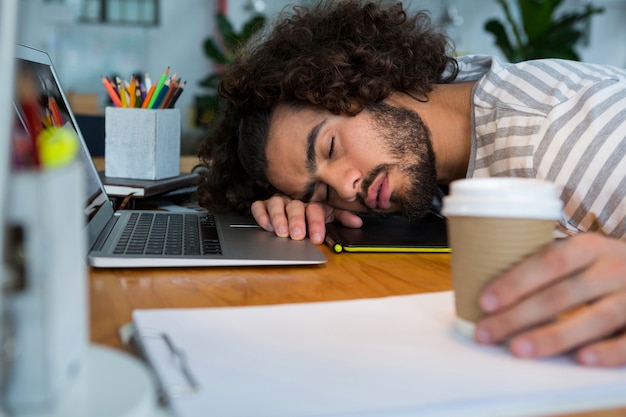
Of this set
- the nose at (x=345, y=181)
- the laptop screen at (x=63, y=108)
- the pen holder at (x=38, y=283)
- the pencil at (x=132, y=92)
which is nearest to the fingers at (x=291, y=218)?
the nose at (x=345, y=181)

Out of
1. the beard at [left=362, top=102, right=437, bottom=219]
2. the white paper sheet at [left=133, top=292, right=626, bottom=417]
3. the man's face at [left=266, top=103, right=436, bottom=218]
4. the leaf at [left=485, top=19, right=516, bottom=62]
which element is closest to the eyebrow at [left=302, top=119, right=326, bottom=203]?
the man's face at [left=266, top=103, right=436, bottom=218]

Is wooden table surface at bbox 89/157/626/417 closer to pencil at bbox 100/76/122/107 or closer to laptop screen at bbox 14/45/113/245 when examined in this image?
laptop screen at bbox 14/45/113/245

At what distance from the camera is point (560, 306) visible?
470 mm

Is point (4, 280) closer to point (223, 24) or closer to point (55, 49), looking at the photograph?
point (223, 24)

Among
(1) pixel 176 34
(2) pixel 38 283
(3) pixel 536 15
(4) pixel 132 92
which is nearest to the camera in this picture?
(2) pixel 38 283

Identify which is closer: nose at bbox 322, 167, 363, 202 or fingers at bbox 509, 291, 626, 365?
fingers at bbox 509, 291, 626, 365

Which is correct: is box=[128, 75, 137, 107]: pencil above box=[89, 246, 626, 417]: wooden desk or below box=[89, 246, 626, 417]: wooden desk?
above

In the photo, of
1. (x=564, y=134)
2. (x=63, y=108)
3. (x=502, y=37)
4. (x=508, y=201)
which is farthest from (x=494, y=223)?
(x=502, y=37)

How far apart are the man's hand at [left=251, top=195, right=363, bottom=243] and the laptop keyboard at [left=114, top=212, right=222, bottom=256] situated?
3.5 inches

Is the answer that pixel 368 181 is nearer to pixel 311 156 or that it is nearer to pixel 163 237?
pixel 311 156

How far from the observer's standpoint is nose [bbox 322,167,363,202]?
4.03 ft

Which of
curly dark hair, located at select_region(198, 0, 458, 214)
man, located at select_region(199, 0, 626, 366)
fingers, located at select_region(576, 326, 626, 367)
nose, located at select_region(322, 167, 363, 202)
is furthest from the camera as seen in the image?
curly dark hair, located at select_region(198, 0, 458, 214)

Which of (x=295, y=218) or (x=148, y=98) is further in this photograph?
(x=148, y=98)

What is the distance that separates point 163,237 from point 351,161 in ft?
1.54
